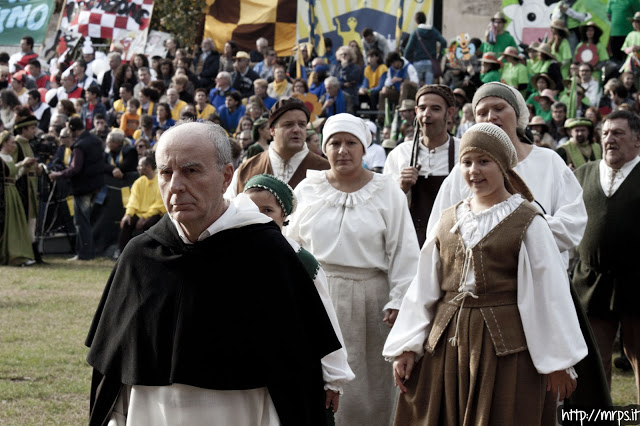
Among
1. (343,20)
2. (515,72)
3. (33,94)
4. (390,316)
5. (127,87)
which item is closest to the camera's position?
(390,316)

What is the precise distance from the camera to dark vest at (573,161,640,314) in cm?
726

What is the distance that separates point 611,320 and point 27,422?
167 inches

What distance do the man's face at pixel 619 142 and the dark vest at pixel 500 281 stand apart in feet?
8.41

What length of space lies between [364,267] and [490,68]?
1182cm

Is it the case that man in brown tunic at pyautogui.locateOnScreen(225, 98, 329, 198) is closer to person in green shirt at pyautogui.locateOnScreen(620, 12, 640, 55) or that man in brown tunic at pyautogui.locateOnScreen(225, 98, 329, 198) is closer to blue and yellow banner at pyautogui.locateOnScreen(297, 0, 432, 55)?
person in green shirt at pyautogui.locateOnScreen(620, 12, 640, 55)

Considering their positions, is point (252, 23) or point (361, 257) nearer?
point (361, 257)

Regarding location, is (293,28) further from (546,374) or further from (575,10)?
(546,374)

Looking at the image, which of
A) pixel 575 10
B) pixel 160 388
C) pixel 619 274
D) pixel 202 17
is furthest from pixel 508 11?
pixel 160 388

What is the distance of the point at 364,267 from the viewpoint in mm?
5996

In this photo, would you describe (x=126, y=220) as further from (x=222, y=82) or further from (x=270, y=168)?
(x=270, y=168)

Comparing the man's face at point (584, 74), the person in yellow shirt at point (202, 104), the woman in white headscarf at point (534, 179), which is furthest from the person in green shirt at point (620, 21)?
the woman in white headscarf at point (534, 179)

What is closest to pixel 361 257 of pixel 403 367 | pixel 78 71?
pixel 403 367

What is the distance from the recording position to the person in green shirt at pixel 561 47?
17703 millimetres

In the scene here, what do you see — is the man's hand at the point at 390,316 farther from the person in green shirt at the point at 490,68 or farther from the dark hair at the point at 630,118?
the person in green shirt at the point at 490,68
